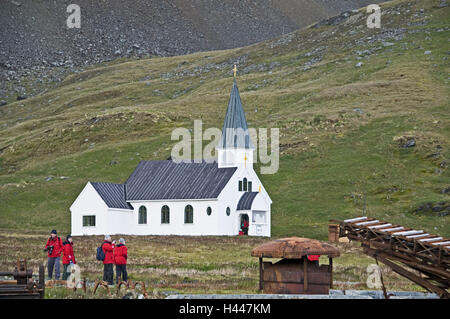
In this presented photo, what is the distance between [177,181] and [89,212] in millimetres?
8889

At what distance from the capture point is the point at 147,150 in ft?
316

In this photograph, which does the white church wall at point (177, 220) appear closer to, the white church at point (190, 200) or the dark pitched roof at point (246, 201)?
the white church at point (190, 200)

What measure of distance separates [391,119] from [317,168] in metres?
16.9

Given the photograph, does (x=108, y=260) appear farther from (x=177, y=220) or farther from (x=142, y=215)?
(x=142, y=215)

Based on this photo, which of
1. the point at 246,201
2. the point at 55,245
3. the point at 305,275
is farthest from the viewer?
the point at 246,201

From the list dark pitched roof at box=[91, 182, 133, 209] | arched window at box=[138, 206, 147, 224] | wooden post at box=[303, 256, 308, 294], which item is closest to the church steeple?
arched window at box=[138, 206, 147, 224]

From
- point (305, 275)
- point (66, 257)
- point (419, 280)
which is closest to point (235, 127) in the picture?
point (66, 257)

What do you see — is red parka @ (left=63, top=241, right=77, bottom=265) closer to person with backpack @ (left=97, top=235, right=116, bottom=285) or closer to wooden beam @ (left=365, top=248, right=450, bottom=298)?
person with backpack @ (left=97, top=235, right=116, bottom=285)

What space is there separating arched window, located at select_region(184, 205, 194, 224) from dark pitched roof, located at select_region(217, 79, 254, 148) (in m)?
7.06

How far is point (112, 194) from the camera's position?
72.6 metres

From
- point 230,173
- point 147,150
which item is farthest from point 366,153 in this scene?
point 147,150

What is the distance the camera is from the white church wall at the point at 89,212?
70500 millimetres

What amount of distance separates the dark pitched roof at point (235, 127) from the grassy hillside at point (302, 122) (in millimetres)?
7313
